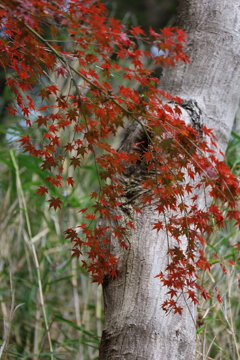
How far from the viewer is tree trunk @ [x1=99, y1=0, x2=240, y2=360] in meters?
0.90

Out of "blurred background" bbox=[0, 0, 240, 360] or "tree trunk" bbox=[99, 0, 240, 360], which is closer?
"tree trunk" bbox=[99, 0, 240, 360]

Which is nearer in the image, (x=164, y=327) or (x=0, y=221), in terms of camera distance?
(x=164, y=327)

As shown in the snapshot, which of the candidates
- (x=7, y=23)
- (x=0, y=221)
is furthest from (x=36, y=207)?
(x=7, y=23)

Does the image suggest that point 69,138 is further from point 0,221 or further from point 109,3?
point 109,3

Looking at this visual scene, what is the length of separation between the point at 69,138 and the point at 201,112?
0.96 metres

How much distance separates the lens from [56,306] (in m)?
2.02

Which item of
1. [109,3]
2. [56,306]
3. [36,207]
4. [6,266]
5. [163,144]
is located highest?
[109,3]

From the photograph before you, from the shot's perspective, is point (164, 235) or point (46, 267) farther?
point (46, 267)

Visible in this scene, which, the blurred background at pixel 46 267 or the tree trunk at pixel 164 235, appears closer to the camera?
the tree trunk at pixel 164 235

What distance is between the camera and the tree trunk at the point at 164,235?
901mm

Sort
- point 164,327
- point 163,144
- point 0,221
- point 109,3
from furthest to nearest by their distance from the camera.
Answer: point 109,3
point 0,221
point 164,327
point 163,144

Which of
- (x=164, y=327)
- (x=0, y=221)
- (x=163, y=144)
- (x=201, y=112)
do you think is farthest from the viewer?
(x=0, y=221)

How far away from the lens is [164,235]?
41.0 inches

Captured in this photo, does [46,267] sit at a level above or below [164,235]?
below
